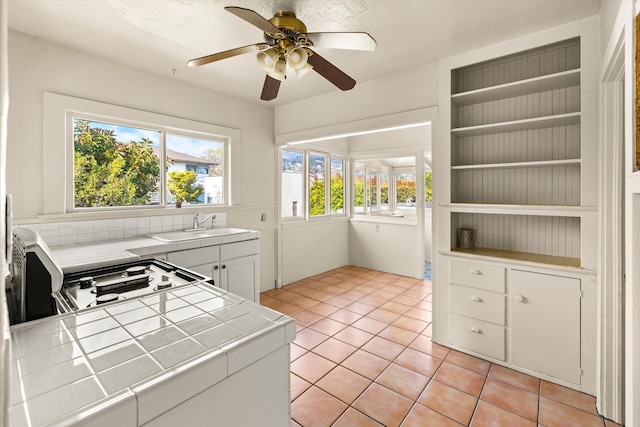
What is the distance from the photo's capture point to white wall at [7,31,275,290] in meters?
2.33

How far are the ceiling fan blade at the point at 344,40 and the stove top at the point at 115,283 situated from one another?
57.3 inches

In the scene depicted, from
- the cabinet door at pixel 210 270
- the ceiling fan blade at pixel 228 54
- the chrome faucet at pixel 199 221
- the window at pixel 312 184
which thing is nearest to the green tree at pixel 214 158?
the chrome faucet at pixel 199 221

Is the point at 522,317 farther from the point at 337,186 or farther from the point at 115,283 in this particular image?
the point at 337,186

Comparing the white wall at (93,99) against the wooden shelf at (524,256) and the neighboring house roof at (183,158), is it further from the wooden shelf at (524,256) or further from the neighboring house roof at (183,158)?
the wooden shelf at (524,256)

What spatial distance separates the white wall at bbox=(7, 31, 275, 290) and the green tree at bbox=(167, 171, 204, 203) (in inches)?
17.0

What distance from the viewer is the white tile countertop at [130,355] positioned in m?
0.66

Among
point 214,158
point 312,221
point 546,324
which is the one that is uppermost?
point 214,158

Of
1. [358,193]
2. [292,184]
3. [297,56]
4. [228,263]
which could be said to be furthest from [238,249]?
[358,193]

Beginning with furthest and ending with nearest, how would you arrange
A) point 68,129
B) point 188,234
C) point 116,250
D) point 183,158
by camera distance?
point 183,158 < point 188,234 < point 68,129 < point 116,250

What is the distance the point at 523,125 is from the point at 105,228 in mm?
3701

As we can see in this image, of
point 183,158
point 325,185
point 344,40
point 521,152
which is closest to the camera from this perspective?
point 344,40

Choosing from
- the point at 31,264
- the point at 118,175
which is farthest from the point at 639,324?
the point at 118,175

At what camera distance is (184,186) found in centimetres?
349

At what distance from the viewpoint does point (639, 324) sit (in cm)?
103
